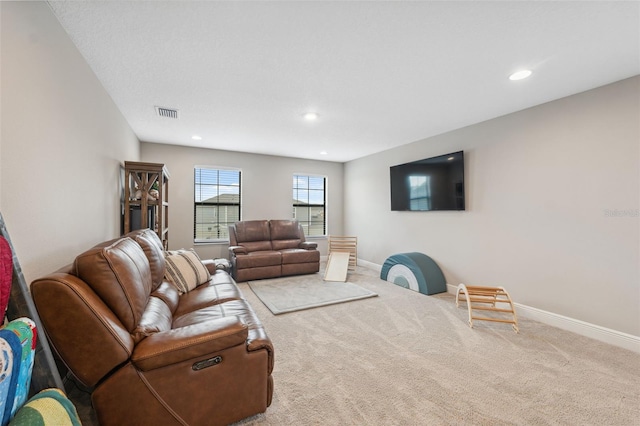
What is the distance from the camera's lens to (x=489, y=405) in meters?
1.65

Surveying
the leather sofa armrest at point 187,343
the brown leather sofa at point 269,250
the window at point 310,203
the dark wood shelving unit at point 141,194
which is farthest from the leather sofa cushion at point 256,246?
the leather sofa armrest at point 187,343

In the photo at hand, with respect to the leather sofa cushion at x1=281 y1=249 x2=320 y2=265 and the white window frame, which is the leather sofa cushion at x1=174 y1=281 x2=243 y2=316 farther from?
the white window frame

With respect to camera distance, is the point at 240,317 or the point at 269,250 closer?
the point at 240,317

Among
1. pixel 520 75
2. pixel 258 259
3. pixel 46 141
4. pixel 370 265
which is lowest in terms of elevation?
pixel 370 265

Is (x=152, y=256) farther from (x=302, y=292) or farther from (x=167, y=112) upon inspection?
(x=302, y=292)

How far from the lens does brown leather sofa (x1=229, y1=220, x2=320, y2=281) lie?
14.8ft

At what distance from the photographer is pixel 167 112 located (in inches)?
126

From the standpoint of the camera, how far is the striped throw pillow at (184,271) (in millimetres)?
2520

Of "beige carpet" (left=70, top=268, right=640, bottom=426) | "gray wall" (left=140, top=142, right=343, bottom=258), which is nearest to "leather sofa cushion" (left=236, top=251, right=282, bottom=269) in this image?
"gray wall" (left=140, top=142, right=343, bottom=258)

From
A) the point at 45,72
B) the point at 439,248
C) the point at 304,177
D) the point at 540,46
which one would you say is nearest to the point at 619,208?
the point at 540,46

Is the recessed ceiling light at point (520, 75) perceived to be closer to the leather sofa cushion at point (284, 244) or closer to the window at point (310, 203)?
the leather sofa cushion at point (284, 244)

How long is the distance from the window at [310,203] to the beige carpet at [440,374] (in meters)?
3.48

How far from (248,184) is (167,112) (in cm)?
240

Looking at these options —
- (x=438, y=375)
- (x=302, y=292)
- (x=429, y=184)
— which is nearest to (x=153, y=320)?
(x=438, y=375)
